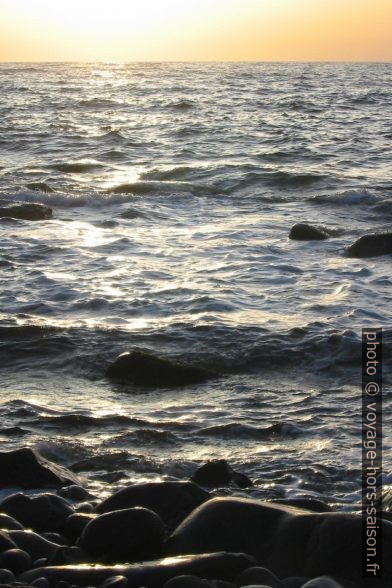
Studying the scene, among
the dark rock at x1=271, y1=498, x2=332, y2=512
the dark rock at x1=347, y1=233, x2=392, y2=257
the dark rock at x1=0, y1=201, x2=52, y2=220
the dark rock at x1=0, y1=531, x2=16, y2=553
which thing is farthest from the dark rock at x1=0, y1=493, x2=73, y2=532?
the dark rock at x1=0, y1=201, x2=52, y2=220

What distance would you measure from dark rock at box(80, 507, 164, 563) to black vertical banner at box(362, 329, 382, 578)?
3.07ft

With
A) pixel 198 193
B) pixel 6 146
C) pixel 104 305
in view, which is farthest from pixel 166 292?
pixel 6 146

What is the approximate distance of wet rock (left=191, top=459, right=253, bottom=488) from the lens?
17.7 ft

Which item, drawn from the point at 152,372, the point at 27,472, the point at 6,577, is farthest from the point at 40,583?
the point at 152,372

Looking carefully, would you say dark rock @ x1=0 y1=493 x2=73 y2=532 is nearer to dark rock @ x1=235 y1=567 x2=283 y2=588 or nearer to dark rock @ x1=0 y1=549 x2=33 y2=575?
dark rock @ x1=0 y1=549 x2=33 y2=575

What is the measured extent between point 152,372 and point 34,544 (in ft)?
10.5

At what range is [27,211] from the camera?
48.7 feet

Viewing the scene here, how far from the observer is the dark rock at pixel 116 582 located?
3.72 m

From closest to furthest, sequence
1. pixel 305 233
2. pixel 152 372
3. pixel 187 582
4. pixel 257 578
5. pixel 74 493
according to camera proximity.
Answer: pixel 187 582 → pixel 257 578 → pixel 74 493 → pixel 152 372 → pixel 305 233

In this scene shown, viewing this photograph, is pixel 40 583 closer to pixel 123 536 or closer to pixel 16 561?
pixel 16 561

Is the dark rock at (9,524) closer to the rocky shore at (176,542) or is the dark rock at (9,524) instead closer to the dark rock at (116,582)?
the rocky shore at (176,542)

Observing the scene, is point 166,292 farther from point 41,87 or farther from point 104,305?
point 41,87

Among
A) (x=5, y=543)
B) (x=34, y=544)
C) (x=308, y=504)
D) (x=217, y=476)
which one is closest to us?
(x=5, y=543)

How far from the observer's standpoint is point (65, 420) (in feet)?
21.1
